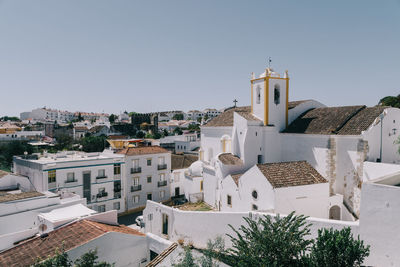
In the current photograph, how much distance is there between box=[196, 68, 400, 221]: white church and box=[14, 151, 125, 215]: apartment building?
10.2 m

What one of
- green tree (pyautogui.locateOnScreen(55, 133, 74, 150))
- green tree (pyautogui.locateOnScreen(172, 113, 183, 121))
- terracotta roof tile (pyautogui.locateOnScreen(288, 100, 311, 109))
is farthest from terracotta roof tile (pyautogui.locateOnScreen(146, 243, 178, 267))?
green tree (pyautogui.locateOnScreen(172, 113, 183, 121))

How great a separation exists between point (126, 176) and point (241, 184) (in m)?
15.8

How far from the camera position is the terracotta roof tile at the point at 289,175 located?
14859 mm

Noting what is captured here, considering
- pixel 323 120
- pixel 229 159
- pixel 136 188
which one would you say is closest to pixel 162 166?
pixel 136 188

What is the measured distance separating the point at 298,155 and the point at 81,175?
64.6 feet

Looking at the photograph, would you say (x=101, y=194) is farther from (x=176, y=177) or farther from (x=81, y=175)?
(x=176, y=177)

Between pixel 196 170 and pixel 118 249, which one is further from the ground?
pixel 196 170

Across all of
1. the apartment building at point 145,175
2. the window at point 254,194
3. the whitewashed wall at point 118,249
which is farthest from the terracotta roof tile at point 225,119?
the whitewashed wall at point 118,249

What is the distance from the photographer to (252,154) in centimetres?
2112

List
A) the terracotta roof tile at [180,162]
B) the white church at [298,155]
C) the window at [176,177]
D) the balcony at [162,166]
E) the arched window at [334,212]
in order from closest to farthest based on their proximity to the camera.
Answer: the white church at [298,155] < the arched window at [334,212] < the balcony at [162,166] < the window at [176,177] < the terracotta roof tile at [180,162]

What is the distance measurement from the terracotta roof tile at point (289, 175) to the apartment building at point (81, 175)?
1757cm

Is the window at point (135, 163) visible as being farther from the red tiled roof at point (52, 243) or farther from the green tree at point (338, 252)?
the green tree at point (338, 252)

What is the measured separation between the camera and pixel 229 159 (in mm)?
21172

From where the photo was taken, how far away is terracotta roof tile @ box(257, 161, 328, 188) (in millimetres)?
14859
